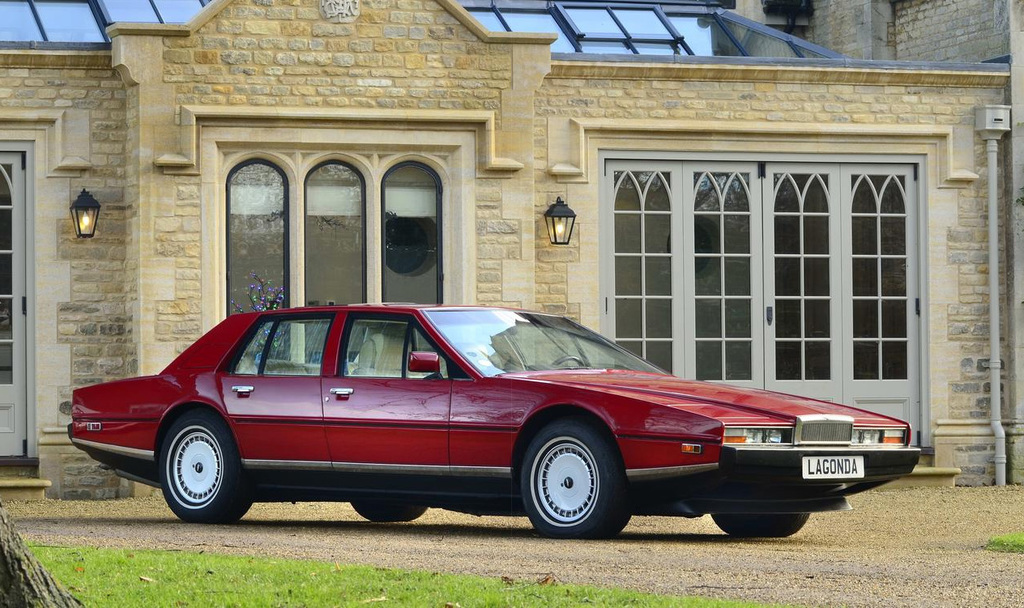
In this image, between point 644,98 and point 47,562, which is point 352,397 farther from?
point 644,98

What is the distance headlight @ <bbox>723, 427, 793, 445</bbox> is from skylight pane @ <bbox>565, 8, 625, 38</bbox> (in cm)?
947

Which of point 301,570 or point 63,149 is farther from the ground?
point 63,149

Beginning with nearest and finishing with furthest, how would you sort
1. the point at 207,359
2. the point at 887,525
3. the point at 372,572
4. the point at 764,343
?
1. the point at 372,572
2. the point at 207,359
3. the point at 887,525
4. the point at 764,343

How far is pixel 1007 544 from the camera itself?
9.04m

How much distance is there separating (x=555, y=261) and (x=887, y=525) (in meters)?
4.49

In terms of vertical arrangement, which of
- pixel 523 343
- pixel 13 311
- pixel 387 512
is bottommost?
pixel 387 512

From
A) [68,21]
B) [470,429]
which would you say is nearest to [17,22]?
[68,21]

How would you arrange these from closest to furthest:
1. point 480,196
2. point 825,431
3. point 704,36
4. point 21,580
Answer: point 21,580 → point 825,431 → point 480,196 → point 704,36

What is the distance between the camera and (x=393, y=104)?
14180 millimetres

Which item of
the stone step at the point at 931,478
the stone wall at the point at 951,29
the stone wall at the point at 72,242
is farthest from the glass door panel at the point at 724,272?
the stone wall at the point at 72,242

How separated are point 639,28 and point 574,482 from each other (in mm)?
10093

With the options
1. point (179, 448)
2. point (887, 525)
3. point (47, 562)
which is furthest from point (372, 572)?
point (887, 525)

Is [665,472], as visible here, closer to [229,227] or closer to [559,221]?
[559,221]

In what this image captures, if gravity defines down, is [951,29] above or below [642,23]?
below
